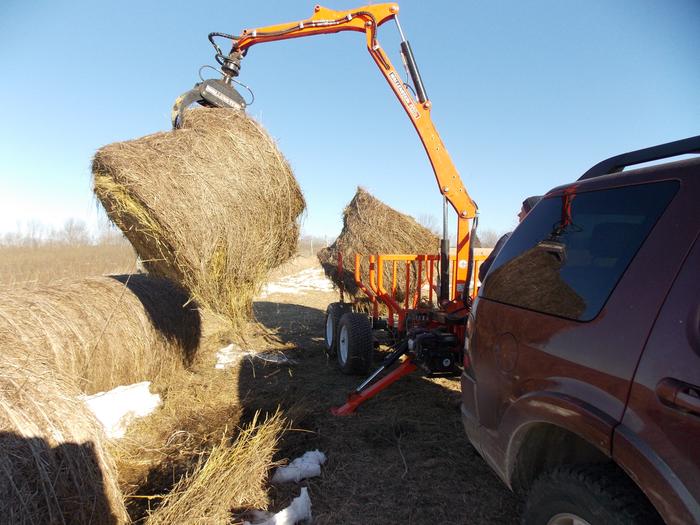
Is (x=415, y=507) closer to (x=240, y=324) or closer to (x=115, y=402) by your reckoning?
(x=240, y=324)

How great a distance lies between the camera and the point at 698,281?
1284 millimetres

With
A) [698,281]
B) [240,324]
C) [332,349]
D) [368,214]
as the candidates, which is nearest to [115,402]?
[240,324]

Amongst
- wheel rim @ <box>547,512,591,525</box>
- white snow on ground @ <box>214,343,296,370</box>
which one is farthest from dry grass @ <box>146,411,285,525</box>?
white snow on ground @ <box>214,343,296,370</box>

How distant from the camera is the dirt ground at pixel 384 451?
2738 millimetres

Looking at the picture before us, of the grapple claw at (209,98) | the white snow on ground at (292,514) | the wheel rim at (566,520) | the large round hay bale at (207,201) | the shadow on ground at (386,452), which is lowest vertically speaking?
the shadow on ground at (386,452)

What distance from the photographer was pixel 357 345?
5.30 m

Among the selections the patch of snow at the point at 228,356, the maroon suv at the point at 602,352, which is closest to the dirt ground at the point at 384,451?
the patch of snow at the point at 228,356

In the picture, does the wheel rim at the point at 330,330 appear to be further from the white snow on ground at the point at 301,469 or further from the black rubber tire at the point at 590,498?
the black rubber tire at the point at 590,498

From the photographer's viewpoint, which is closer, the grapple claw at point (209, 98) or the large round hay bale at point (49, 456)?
the large round hay bale at point (49, 456)

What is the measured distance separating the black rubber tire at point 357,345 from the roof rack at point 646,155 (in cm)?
358

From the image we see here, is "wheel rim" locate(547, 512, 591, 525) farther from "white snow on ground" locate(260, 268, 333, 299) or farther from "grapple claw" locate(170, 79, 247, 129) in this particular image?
"white snow on ground" locate(260, 268, 333, 299)

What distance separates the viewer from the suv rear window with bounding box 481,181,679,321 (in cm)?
158

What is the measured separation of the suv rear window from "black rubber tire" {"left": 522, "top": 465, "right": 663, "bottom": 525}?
1.87ft

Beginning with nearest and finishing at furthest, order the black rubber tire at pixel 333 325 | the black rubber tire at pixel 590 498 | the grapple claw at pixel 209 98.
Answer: the black rubber tire at pixel 590 498 < the grapple claw at pixel 209 98 < the black rubber tire at pixel 333 325
